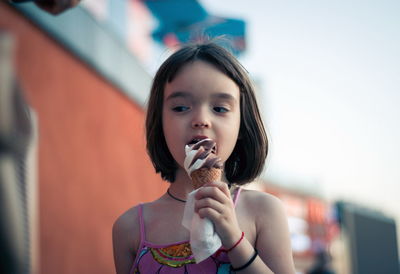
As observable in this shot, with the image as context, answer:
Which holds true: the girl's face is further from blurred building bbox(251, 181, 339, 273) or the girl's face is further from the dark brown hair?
blurred building bbox(251, 181, 339, 273)

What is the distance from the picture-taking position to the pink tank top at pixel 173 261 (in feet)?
3.89

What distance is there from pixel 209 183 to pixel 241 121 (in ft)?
1.23

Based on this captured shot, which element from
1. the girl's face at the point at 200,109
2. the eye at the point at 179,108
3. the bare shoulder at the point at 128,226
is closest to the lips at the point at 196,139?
the girl's face at the point at 200,109

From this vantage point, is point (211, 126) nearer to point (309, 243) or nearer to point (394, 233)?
point (394, 233)

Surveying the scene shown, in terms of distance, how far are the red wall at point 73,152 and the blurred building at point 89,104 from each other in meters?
0.01

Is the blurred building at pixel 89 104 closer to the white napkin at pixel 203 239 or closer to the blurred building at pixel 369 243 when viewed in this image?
the blurred building at pixel 369 243

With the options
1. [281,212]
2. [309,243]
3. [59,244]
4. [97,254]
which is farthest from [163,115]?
[309,243]

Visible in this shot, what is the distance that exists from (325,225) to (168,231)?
92.8 ft

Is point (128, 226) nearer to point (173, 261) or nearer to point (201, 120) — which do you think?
point (173, 261)

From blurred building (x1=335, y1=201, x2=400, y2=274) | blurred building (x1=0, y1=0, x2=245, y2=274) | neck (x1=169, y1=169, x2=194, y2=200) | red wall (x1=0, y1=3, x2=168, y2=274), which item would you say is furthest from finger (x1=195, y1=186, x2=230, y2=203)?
blurred building (x1=335, y1=201, x2=400, y2=274)

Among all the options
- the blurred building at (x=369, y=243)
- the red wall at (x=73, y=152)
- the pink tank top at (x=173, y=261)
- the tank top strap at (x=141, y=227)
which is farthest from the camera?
the red wall at (x=73, y=152)

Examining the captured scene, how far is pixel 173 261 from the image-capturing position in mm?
1203

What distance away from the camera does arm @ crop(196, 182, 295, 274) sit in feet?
3.45

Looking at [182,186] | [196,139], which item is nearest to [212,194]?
[196,139]
